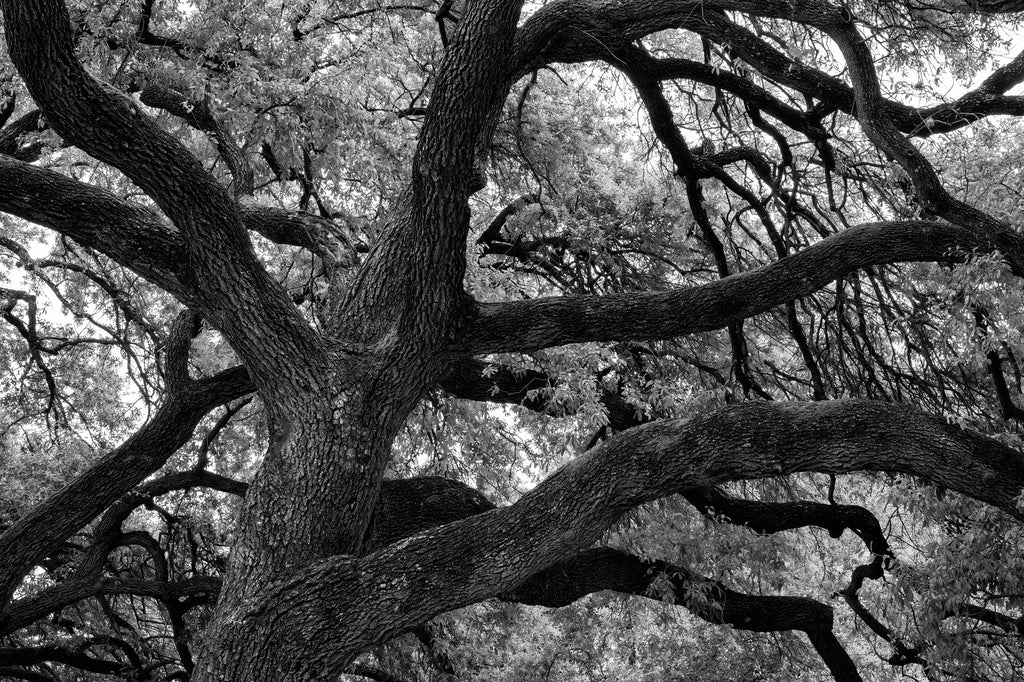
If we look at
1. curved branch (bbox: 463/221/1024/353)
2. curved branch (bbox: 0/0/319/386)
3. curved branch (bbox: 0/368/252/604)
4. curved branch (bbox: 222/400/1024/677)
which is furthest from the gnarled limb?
curved branch (bbox: 222/400/1024/677)

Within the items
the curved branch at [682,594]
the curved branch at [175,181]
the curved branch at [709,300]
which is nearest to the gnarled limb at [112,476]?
the curved branch at [175,181]

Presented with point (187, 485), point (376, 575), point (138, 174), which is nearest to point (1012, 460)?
point (376, 575)

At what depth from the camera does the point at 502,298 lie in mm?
6238

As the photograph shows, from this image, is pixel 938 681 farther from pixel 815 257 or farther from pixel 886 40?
pixel 886 40

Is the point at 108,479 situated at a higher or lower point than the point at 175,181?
lower

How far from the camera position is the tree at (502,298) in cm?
413

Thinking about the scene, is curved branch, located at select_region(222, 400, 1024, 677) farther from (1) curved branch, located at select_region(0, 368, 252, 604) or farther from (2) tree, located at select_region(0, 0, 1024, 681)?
(1) curved branch, located at select_region(0, 368, 252, 604)

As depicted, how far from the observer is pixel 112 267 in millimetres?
8633

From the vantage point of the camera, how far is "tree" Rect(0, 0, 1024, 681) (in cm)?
413

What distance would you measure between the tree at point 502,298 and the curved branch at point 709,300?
0.02 meters

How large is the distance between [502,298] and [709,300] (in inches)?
66.7

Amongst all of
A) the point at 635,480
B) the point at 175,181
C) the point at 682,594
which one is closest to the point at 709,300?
the point at 635,480

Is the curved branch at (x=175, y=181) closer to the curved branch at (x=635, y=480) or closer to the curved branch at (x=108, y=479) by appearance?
the curved branch at (x=635, y=480)

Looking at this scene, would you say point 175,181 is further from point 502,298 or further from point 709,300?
point 709,300
